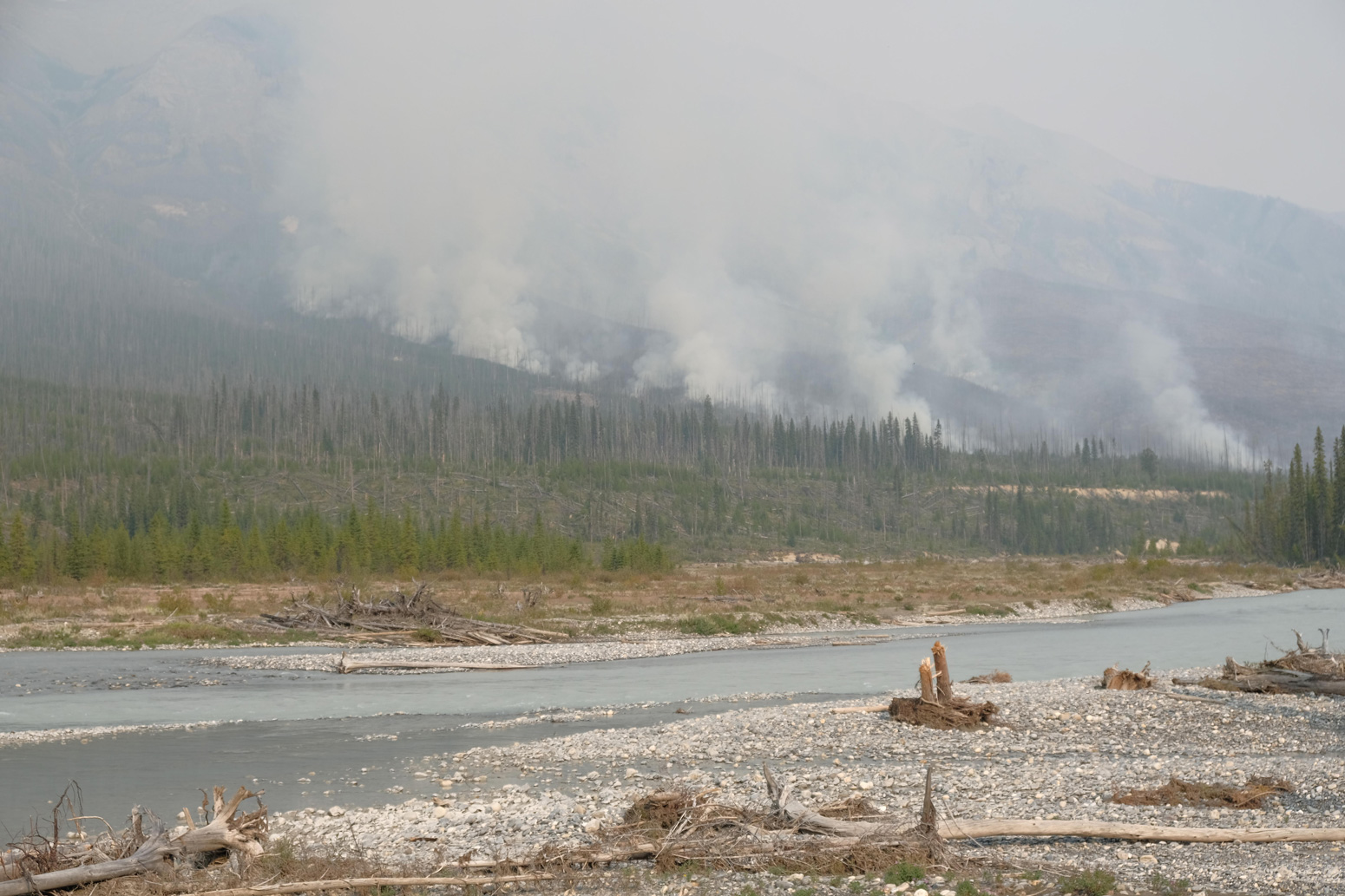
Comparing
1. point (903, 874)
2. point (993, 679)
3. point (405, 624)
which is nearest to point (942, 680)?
point (993, 679)

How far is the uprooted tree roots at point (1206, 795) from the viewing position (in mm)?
17109

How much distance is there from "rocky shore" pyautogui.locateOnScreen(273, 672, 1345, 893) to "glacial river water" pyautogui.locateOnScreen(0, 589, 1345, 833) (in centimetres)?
226

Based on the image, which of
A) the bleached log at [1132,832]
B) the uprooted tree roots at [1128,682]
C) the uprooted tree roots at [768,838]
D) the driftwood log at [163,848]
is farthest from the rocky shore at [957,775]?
the driftwood log at [163,848]

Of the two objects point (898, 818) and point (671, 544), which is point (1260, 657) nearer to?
point (898, 818)

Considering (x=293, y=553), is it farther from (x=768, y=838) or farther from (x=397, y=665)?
(x=768, y=838)

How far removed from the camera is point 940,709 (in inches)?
1017

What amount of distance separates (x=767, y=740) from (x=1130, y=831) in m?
10.9

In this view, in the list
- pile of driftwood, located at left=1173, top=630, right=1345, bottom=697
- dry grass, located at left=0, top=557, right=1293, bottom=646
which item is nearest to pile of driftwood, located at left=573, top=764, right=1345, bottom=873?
pile of driftwood, located at left=1173, top=630, right=1345, bottom=697

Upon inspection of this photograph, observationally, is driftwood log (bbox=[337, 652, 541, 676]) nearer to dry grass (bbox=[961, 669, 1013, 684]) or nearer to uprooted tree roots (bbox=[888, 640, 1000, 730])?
dry grass (bbox=[961, 669, 1013, 684])

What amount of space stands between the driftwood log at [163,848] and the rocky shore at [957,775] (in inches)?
69.4

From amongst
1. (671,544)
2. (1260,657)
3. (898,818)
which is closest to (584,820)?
(898,818)

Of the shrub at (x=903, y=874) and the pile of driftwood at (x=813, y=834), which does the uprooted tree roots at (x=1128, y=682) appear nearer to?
the pile of driftwood at (x=813, y=834)

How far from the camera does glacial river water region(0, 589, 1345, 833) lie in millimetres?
21062

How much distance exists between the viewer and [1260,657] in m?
42.4
